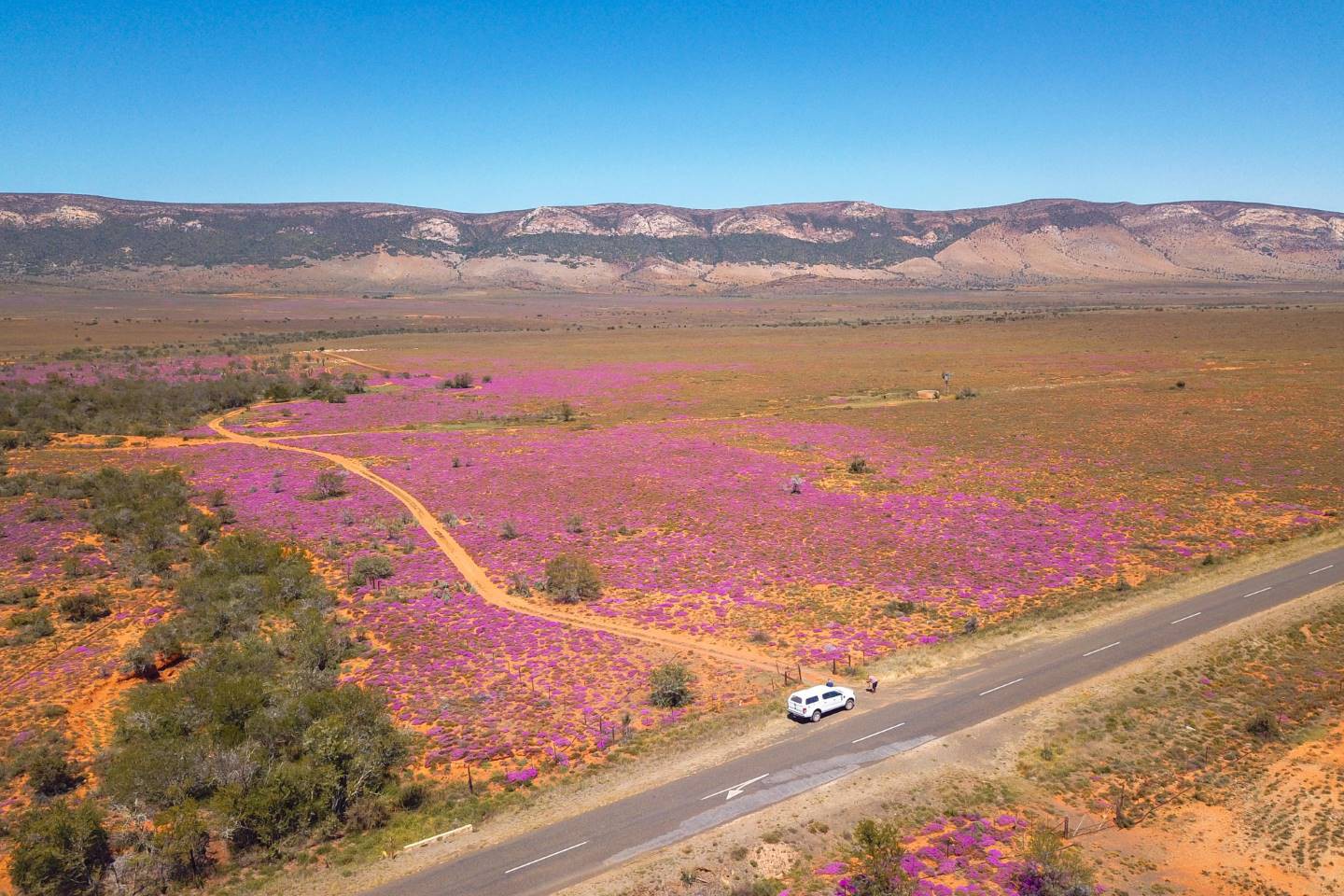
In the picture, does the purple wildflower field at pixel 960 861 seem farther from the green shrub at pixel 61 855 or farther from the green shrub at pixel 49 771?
the green shrub at pixel 49 771

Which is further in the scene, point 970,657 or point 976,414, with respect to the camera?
point 976,414

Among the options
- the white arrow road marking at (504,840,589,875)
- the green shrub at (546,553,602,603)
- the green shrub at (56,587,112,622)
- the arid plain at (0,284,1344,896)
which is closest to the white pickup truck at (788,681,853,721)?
the arid plain at (0,284,1344,896)

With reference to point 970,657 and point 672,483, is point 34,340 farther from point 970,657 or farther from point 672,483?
point 970,657

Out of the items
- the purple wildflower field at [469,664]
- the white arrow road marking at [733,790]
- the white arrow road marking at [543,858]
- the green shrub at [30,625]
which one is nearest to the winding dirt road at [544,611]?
the purple wildflower field at [469,664]

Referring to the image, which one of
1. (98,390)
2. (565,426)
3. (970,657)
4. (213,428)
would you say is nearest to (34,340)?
(98,390)

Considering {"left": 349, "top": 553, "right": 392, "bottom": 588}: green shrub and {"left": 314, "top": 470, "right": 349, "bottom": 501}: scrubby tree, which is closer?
{"left": 349, "top": 553, "right": 392, "bottom": 588}: green shrub

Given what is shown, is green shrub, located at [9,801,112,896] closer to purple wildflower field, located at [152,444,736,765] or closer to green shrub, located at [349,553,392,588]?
purple wildflower field, located at [152,444,736,765]
